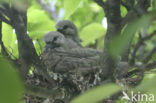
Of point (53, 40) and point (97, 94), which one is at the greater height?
point (53, 40)

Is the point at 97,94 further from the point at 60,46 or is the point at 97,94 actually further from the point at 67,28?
the point at 67,28

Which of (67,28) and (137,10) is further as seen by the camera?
(67,28)

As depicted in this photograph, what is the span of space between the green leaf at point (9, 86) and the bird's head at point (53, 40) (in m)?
1.99

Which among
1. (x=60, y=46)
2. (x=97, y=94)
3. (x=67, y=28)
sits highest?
(x=67, y=28)

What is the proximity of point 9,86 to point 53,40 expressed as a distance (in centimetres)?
218

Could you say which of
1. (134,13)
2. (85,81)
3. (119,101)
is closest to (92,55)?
(85,81)

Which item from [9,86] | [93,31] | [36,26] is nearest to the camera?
[9,86]

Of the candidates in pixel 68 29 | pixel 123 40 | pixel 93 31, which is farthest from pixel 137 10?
pixel 68 29

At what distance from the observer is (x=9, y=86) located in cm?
48

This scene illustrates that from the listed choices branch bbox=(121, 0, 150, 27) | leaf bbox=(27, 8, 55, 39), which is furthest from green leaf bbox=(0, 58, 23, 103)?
leaf bbox=(27, 8, 55, 39)

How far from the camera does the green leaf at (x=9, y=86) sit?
48 centimetres

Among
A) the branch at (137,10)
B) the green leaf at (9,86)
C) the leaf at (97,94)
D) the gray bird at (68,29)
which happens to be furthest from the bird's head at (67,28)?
the green leaf at (9,86)

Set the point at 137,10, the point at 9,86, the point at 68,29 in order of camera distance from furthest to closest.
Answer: the point at 68,29, the point at 137,10, the point at 9,86

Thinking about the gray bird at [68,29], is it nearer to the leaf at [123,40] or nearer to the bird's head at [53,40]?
the bird's head at [53,40]
